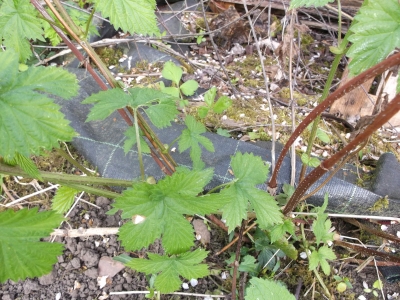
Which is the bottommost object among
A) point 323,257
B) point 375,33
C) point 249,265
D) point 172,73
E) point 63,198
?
point 249,265

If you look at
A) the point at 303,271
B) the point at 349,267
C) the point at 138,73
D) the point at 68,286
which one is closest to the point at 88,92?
the point at 138,73

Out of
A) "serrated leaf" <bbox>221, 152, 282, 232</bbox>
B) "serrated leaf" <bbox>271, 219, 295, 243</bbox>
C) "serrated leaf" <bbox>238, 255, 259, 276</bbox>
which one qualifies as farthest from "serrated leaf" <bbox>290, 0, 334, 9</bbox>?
"serrated leaf" <bbox>238, 255, 259, 276</bbox>

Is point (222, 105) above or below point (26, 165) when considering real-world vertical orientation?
below

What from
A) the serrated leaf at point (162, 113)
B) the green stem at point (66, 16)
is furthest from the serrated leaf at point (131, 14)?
the serrated leaf at point (162, 113)

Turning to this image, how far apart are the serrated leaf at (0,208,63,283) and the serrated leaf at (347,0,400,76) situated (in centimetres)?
88

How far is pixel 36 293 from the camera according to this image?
1503 mm

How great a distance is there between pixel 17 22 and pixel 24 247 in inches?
31.1

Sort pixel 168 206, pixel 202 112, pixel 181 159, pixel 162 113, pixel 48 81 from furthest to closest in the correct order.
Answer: pixel 202 112
pixel 181 159
pixel 162 113
pixel 168 206
pixel 48 81

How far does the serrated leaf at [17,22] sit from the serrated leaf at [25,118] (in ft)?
1.33

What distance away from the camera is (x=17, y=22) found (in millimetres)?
1139

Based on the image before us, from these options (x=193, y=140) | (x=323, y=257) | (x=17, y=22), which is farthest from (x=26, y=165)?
(x=323, y=257)

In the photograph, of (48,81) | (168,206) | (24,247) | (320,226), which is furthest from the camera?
(320,226)

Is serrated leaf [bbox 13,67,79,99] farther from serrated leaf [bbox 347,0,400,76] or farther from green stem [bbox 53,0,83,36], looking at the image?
serrated leaf [bbox 347,0,400,76]

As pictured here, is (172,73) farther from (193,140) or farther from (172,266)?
(172,266)
